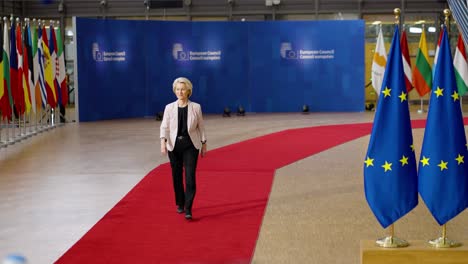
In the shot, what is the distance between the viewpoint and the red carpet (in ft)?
22.2

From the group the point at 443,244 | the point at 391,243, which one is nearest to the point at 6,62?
the point at 391,243

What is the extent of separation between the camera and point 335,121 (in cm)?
2173

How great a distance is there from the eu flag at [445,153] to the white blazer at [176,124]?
2897 millimetres

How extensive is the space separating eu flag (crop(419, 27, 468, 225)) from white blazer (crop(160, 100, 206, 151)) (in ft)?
9.50

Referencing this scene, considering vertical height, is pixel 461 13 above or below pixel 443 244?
above

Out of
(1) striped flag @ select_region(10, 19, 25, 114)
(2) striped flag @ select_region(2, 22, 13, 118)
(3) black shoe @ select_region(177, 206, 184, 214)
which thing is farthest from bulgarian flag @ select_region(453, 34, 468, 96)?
(3) black shoe @ select_region(177, 206, 184, 214)

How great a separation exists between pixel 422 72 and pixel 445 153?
742 inches

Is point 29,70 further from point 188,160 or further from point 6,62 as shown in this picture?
point 188,160

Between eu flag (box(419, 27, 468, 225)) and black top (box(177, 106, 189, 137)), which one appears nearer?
eu flag (box(419, 27, 468, 225))

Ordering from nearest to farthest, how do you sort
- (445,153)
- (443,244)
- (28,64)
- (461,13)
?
(443,244) < (445,153) < (461,13) < (28,64)

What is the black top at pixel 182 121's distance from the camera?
8.19 metres

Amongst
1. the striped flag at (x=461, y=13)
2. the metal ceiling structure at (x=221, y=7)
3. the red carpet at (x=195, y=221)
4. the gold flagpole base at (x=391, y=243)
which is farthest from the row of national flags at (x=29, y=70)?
the gold flagpole base at (x=391, y=243)

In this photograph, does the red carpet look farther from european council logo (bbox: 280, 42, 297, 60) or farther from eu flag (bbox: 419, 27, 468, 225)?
european council logo (bbox: 280, 42, 297, 60)

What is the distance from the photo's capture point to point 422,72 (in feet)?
79.2
